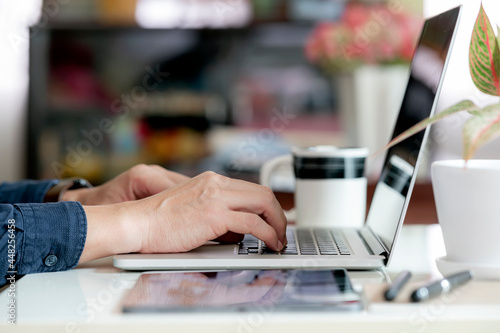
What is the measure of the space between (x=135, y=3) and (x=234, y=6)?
0.45 m

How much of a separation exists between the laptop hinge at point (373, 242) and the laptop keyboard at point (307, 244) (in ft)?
0.10

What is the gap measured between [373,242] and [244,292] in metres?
0.30

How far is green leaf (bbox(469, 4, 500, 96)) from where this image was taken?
633mm

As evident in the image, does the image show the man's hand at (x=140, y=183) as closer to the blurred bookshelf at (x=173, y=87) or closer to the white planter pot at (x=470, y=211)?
the white planter pot at (x=470, y=211)

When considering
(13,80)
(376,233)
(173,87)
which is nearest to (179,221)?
Answer: (376,233)

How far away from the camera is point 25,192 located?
3.41ft

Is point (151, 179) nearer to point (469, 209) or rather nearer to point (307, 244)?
point (307, 244)

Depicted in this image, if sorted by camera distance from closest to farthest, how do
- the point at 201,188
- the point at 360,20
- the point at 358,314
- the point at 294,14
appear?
the point at 358,314
the point at 201,188
the point at 360,20
the point at 294,14

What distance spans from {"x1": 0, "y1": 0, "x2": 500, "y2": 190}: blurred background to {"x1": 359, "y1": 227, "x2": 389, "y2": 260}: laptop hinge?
1868mm

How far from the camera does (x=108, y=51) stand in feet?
9.43

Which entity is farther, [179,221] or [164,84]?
[164,84]

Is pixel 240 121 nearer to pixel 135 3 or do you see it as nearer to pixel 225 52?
pixel 225 52

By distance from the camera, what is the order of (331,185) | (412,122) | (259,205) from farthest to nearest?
(331,185) < (412,122) < (259,205)

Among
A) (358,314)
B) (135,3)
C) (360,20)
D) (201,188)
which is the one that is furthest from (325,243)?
(135,3)
